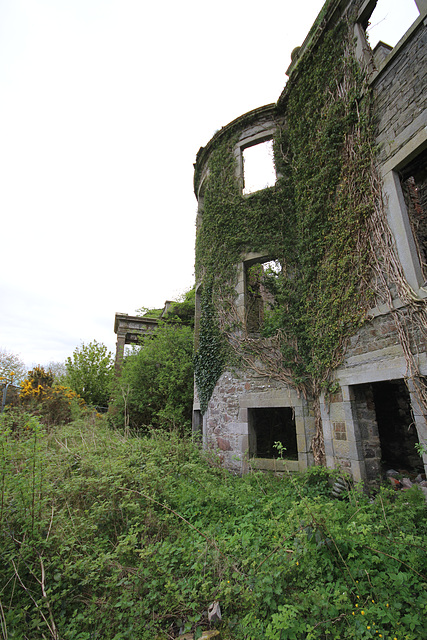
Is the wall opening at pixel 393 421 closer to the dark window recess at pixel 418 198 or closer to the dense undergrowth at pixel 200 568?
the dense undergrowth at pixel 200 568

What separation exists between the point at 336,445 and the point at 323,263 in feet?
10.8

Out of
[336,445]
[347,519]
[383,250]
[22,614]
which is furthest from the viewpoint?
[336,445]

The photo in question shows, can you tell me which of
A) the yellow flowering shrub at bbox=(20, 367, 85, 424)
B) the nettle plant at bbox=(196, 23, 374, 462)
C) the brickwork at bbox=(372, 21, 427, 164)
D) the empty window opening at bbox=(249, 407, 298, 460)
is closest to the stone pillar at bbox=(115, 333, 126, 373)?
the yellow flowering shrub at bbox=(20, 367, 85, 424)

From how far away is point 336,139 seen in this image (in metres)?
5.79

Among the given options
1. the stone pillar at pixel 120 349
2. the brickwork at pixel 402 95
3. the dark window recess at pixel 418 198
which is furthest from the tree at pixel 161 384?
the brickwork at pixel 402 95

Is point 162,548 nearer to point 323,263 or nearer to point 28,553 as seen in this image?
point 28,553

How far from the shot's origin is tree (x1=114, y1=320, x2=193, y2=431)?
9742mm

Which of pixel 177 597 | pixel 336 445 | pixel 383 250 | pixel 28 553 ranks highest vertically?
pixel 383 250

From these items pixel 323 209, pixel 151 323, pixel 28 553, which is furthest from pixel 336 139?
pixel 151 323

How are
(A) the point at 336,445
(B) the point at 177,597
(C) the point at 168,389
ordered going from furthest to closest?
(C) the point at 168,389
(A) the point at 336,445
(B) the point at 177,597

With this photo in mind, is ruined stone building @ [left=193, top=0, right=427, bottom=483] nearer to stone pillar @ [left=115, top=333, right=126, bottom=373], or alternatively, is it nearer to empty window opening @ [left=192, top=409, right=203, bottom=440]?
Result: empty window opening @ [left=192, top=409, right=203, bottom=440]

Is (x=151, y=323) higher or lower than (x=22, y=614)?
higher

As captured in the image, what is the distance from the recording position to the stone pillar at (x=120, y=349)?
44.3 ft

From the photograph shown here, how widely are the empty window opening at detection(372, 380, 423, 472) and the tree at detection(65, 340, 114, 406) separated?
13251 mm
